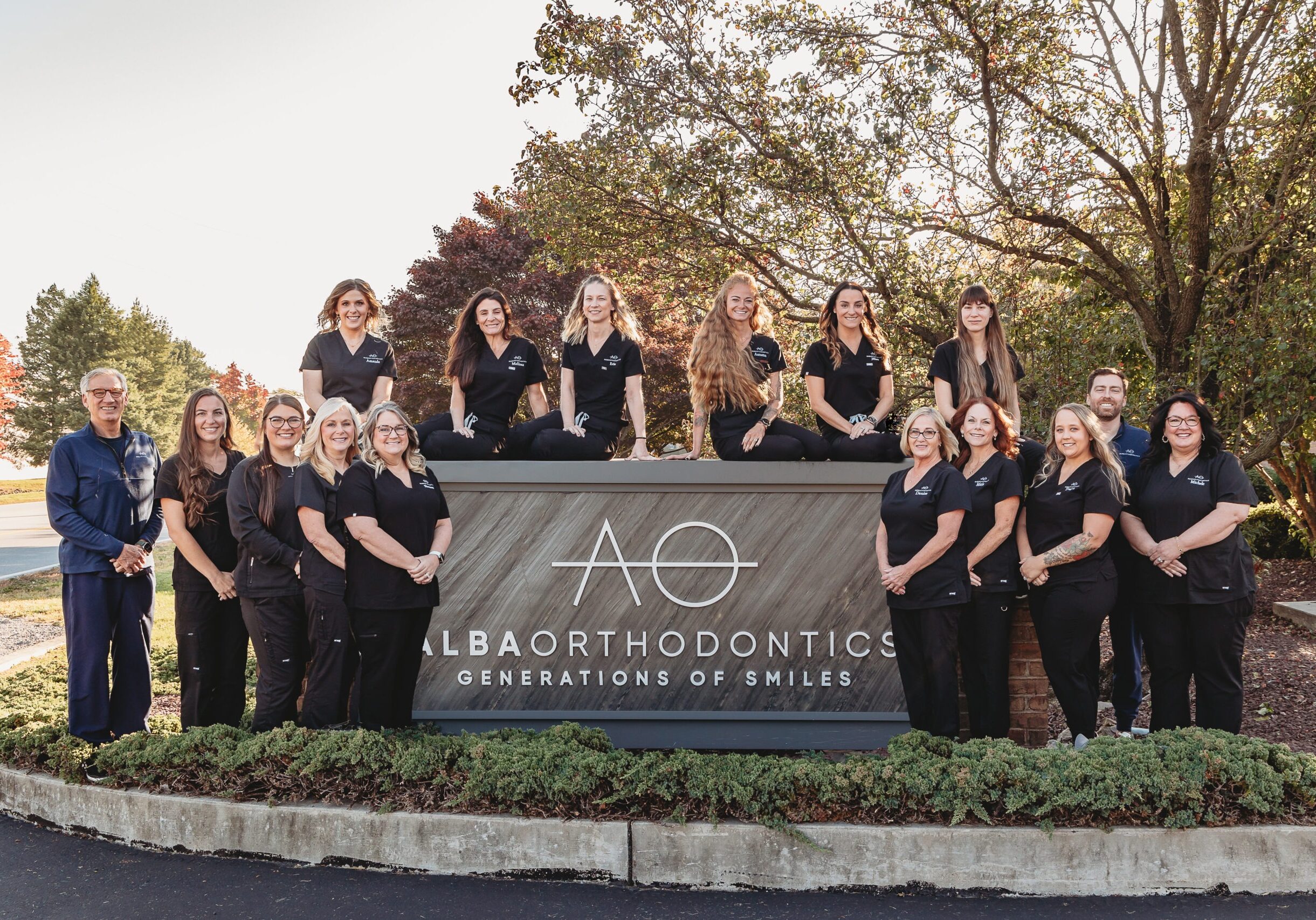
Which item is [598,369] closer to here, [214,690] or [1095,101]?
[214,690]

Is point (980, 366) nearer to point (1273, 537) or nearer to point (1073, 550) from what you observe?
point (1073, 550)

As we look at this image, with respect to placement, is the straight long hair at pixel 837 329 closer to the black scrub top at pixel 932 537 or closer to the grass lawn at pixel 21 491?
the black scrub top at pixel 932 537

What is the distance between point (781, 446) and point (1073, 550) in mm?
1626

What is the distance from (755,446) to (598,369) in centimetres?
103

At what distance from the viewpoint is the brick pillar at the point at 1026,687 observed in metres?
5.66

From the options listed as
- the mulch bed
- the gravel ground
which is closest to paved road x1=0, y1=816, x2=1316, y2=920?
the mulch bed

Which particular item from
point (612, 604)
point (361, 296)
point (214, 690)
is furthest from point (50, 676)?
point (612, 604)

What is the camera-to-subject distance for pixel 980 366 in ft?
18.7

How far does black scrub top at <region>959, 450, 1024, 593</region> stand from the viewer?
16.8 ft

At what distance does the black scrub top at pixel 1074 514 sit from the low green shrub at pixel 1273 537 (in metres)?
9.82

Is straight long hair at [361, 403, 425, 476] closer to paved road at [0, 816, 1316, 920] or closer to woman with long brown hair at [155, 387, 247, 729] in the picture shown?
woman with long brown hair at [155, 387, 247, 729]

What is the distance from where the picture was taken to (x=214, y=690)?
5.55 metres

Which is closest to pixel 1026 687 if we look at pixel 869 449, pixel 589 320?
pixel 869 449

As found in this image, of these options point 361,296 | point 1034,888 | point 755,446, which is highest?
point 361,296
